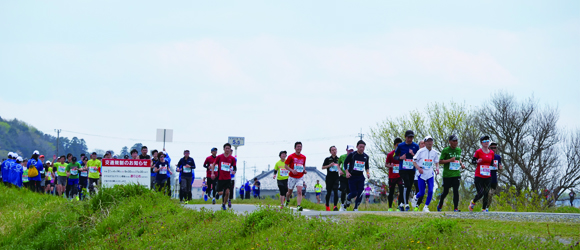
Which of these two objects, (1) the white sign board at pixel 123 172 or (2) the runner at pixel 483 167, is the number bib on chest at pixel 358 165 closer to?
(2) the runner at pixel 483 167

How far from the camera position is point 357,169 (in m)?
15.1

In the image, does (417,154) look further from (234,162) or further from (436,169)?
(234,162)

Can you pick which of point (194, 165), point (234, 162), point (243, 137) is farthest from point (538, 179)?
point (234, 162)

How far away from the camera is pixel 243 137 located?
31688 mm

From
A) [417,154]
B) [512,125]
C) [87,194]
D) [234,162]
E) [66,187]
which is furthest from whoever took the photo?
[512,125]

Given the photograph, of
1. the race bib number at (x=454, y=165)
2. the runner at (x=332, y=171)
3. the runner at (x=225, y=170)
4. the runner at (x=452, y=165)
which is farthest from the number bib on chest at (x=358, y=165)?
the runner at (x=225, y=170)

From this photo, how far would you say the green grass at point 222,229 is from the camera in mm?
8141

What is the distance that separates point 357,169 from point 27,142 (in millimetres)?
153270

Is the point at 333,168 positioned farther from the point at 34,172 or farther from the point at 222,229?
the point at 34,172

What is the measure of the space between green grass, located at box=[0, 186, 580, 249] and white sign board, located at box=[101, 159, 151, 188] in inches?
62.2

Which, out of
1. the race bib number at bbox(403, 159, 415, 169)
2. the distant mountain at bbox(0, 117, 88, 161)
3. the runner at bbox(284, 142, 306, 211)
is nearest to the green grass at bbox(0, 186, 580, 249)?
the runner at bbox(284, 142, 306, 211)

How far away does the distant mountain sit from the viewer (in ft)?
480

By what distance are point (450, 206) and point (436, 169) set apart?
31.7 ft

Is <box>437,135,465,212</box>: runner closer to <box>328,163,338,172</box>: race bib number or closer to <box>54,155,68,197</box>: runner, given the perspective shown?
<box>328,163,338,172</box>: race bib number
